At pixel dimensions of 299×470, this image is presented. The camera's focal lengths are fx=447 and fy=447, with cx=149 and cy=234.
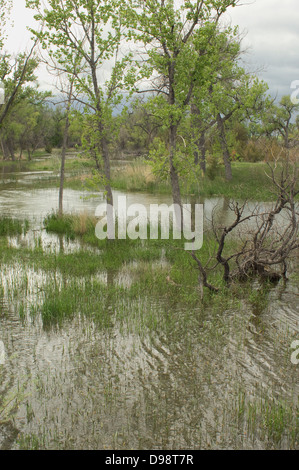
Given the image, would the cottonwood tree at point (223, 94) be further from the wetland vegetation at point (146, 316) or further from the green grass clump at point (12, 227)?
the green grass clump at point (12, 227)

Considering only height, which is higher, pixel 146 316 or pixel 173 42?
pixel 173 42

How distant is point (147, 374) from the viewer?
18.8ft

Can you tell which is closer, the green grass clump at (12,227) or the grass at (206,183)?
the green grass clump at (12,227)

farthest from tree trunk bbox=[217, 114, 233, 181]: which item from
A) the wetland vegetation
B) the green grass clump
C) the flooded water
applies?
the flooded water

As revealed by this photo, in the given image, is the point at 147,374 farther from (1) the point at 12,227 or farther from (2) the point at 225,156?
(2) the point at 225,156

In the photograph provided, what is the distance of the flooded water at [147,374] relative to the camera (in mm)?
4609

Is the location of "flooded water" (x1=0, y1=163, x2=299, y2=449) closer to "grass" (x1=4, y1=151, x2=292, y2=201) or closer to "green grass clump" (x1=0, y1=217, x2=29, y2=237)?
"green grass clump" (x1=0, y1=217, x2=29, y2=237)

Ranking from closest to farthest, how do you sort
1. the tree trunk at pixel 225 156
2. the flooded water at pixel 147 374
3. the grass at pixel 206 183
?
1. the flooded water at pixel 147 374
2. the grass at pixel 206 183
3. the tree trunk at pixel 225 156

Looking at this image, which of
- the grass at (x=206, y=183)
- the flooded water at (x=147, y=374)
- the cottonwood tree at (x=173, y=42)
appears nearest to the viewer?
the flooded water at (x=147, y=374)

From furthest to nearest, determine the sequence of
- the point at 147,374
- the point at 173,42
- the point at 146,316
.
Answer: the point at 173,42 → the point at 146,316 → the point at 147,374

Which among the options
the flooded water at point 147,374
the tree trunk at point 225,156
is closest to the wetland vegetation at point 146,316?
the flooded water at point 147,374

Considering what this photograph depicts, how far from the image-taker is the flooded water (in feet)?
15.1

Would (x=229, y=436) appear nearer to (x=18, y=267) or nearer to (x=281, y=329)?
(x=281, y=329)

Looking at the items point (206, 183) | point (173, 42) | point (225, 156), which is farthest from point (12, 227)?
point (225, 156)
